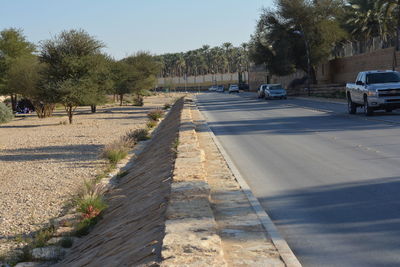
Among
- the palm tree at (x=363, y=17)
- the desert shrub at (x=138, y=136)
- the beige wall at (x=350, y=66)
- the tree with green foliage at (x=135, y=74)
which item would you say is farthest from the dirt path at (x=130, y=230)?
the palm tree at (x=363, y=17)

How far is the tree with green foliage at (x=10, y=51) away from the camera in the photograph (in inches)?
2482

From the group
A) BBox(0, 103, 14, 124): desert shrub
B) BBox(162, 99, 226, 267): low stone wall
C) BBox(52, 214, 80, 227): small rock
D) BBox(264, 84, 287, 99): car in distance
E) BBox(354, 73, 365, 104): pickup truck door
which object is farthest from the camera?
BBox(264, 84, 287, 99): car in distance

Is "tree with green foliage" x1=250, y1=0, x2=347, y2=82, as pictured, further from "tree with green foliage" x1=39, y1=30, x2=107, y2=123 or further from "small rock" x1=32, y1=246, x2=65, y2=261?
"small rock" x1=32, y1=246, x2=65, y2=261

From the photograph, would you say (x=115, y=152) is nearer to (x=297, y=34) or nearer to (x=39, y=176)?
(x=39, y=176)

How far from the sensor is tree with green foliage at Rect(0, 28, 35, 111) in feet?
207

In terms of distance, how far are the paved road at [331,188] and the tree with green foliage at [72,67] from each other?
25182 millimetres

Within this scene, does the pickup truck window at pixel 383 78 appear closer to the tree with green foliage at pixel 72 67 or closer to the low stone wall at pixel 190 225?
the low stone wall at pixel 190 225

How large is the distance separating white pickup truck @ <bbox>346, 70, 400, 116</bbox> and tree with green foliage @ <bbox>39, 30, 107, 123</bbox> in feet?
73.1

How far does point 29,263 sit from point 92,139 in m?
21.4

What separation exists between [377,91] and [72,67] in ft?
82.0

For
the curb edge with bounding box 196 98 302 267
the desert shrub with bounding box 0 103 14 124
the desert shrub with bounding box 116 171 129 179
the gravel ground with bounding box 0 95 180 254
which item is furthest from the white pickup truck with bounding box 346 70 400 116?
the desert shrub with bounding box 0 103 14 124

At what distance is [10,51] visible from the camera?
6612cm

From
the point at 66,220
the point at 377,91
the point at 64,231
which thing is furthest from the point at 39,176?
the point at 377,91

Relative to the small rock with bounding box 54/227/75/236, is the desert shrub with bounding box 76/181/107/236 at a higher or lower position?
higher
